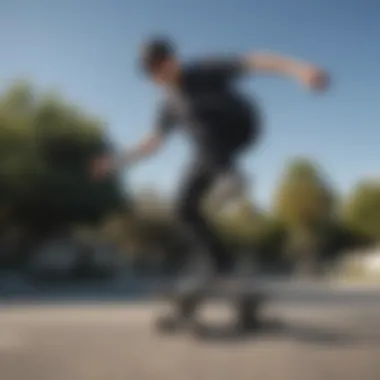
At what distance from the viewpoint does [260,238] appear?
1642 millimetres

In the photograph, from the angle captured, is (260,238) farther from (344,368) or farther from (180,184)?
(344,368)

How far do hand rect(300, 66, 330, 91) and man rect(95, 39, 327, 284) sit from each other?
60 millimetres

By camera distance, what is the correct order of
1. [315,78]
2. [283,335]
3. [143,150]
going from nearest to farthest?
[315,78] < [143,150] < [283,335]

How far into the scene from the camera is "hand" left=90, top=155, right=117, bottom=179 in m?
1.71

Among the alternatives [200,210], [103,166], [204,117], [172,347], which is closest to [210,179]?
[200,210]

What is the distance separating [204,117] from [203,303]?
2.04ft

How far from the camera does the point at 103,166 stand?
172cm

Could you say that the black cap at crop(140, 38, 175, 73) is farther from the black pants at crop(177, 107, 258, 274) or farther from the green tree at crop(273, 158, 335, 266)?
the green tree at crop(273, 158, 335, 266)

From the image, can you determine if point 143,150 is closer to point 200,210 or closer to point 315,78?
point 200,210

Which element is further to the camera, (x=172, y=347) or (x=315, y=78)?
(x=172, y=347)

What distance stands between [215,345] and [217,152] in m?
0.61

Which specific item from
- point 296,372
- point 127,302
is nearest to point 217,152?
point 127,302

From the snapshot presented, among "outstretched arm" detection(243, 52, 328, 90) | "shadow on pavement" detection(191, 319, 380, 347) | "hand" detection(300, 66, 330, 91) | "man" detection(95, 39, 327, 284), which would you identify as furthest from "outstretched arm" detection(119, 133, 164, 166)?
"shadow on pavement" detection(191, 319, 380, 347)

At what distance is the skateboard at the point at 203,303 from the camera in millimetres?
1740
